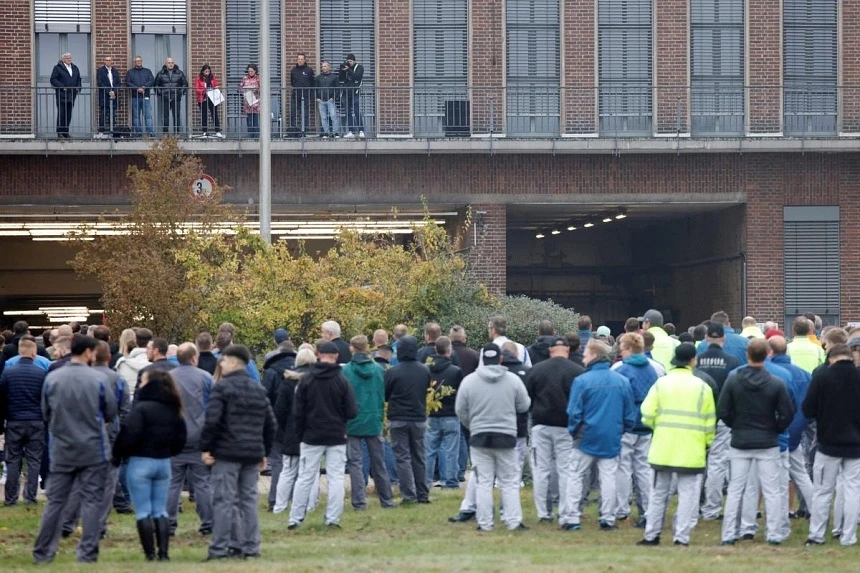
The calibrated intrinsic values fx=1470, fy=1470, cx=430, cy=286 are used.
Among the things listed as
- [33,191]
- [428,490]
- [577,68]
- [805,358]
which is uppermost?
[577,68]

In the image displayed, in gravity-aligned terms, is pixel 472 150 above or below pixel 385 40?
below

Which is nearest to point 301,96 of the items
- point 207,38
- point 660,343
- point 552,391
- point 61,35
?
point 207,38

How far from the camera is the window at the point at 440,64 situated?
33.2 meters

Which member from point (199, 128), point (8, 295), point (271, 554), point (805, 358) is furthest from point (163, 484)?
point (8, 295)

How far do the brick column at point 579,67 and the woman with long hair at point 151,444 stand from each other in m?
21.8

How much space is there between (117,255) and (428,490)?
10.5m

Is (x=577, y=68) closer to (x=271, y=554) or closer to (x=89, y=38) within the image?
(x=89, y=38)

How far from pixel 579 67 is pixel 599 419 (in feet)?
65.9

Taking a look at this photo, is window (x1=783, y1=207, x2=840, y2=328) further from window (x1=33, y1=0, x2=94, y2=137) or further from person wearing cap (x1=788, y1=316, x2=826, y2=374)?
person wearing cap (x1=788, y1=316, x2=826, y2=374)

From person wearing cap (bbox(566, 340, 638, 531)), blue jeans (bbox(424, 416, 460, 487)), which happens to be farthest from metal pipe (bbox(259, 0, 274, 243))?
person wearing cap (bbox(566, 340, 638, 531))

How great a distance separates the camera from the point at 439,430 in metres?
18.3

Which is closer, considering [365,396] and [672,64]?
[365,396]

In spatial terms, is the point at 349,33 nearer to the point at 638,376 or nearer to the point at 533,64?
the point at 533,64

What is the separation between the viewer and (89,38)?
33281 millimetres
